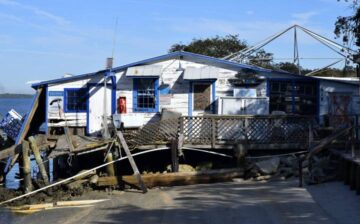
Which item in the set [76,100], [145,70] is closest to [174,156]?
[145,70]

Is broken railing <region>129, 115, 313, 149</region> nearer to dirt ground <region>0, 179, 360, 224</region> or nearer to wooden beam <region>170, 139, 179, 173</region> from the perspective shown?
wooden beam <region>170, 139, 179, 173</region>

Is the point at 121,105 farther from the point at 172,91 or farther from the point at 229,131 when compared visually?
the point at 229,131

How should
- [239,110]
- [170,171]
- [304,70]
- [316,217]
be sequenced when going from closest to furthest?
[316,217] → [170,171] → [239,110] → [304,70]

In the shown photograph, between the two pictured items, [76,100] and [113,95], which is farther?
[76,100]

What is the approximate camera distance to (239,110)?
→ 2345 cm

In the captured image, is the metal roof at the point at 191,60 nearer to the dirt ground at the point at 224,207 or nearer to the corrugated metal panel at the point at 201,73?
the corrugated metal panel at the point at 201,73

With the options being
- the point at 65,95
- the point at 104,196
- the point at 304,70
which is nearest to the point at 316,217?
the point at 104,196

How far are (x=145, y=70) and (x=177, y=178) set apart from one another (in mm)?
6402

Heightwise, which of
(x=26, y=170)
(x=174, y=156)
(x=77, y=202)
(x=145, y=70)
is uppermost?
(x=145, y=70)

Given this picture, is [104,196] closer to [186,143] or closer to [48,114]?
[186,143]

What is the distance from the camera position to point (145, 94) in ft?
79.8

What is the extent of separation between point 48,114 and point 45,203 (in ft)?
25.0

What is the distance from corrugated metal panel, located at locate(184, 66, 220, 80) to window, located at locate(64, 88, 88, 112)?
455 cm

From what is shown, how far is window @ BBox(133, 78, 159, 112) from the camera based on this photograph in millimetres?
24266
